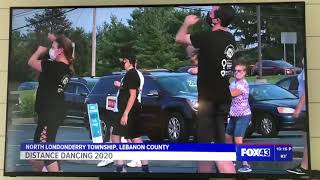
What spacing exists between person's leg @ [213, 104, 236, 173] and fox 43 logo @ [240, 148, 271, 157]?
108 mm

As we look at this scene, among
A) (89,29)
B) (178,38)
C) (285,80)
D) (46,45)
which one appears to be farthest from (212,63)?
(46,45)

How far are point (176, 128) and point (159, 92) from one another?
0.26 metres

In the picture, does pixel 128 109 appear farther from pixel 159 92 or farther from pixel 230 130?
pixel 230 130

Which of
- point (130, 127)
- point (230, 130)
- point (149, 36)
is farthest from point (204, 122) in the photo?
point (149, 36)

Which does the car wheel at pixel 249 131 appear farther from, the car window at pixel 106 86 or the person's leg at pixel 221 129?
the car window at pixel 106 86

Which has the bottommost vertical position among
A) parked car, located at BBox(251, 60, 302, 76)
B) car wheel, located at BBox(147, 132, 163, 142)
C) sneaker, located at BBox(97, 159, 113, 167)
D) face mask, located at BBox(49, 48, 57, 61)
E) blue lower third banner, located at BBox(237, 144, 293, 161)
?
sneaker, located at BBox(97, 159, 113, 167)

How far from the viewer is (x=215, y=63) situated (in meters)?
2.75

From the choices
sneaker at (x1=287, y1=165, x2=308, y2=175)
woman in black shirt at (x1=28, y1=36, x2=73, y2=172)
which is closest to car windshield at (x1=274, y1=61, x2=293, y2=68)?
sneaker at (x1=287, y1=165, x2=308, y2=175)

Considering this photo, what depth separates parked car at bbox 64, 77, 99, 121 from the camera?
9.20ft

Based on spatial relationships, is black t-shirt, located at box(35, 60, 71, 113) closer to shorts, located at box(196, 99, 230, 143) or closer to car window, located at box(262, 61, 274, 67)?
shorts, located at box(196, 99, 230, 143)

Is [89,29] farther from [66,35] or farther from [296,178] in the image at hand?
[296,178]

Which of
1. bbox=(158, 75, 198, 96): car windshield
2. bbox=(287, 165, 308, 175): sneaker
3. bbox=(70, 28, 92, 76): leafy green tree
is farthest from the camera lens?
bbox=(70, 28, 92, 76): leafy green tree

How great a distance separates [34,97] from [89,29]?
60 centimetres

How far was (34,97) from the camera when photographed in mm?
2846
